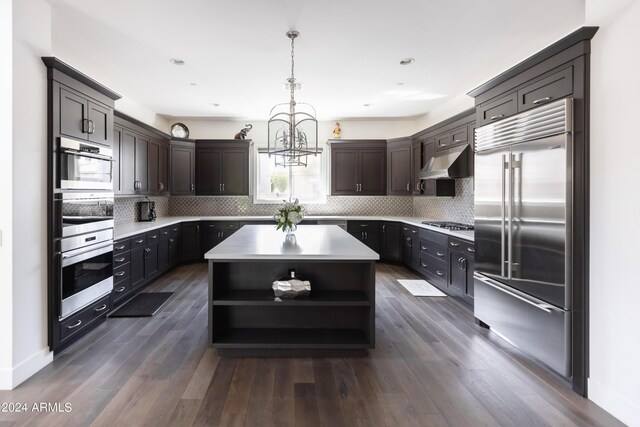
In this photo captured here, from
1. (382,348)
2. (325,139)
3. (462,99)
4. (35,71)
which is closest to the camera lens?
(35,71)

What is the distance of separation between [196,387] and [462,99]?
5.08m

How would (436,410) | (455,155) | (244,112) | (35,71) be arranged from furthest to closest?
(244,112) → (455,155) → (35,71) → (436,410)

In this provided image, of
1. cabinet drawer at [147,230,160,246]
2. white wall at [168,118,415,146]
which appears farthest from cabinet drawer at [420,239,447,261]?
cabinet drawer at [147,230,160,246]

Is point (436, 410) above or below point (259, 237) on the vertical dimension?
below

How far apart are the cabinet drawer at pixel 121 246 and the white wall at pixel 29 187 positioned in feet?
4.12

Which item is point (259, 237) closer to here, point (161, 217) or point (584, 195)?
point (584, 195)

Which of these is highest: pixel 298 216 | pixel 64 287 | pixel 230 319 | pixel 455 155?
pixel 455 155

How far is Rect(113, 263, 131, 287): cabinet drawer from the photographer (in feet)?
12.5

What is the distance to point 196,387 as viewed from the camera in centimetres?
230

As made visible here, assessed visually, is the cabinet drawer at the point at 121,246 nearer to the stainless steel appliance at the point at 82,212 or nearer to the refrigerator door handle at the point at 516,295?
the stainless steel appliance at the point at 82,212

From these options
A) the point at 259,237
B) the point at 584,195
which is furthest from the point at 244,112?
the point at 584,195

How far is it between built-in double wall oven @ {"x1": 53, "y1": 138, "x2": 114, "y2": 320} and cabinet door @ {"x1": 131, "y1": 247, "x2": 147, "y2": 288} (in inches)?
34.3

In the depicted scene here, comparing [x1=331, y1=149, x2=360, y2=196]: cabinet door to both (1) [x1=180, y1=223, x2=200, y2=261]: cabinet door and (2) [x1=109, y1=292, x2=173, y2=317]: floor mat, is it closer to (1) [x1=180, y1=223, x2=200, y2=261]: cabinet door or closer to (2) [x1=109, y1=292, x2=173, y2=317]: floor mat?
(1) [x1=180, y1=223, x2=200, y2=261]: cabinet door

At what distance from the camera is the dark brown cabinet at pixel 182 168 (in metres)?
6.29
